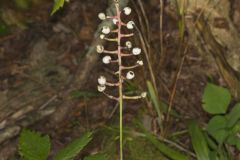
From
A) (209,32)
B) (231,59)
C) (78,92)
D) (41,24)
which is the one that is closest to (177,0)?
(209,32)

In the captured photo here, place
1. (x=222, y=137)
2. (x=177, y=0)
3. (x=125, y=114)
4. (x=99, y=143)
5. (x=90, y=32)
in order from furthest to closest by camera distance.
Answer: (x=90, y=32)
(x=125, y=114)
(x=99, y=143)
(x=222, y=137)
(x=177, y=0)

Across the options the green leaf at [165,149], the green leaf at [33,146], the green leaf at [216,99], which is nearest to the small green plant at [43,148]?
the green leaf at [33,146]

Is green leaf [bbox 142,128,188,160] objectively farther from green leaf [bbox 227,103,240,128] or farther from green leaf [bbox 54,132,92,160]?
green leaf [bbox 54,132,92,160]

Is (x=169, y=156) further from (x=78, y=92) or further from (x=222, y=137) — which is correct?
(x=78, y=92)

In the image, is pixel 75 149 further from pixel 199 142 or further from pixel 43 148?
pixel 199 142

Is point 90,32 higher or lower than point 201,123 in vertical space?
higher
